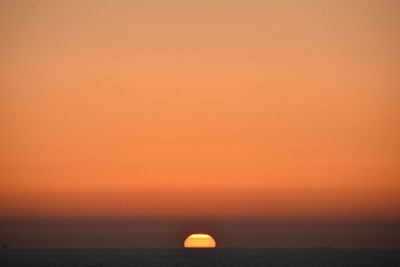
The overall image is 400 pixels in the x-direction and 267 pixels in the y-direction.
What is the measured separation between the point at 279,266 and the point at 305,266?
9.80 feet

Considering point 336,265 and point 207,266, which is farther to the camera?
point 336,265

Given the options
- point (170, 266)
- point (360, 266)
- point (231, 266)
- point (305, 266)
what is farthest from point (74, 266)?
point (360, 266)

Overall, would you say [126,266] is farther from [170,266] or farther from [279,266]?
[279,266]

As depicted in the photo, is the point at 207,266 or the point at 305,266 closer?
the point at 207,266

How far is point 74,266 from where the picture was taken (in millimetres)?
86938

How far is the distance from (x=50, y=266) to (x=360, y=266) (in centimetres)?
3141

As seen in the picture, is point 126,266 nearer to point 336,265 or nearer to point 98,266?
point 98,266

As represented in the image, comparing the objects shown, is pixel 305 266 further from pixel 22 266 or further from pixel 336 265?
pixel 22 266

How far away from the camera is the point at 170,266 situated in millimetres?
84250

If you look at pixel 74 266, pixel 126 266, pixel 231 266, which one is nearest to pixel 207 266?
pixel 231 266

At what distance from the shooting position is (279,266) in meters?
87.0

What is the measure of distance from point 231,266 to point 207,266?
3.30 metres

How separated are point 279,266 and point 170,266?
1138 centimetres

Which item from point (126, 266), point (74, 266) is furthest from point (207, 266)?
point (74, 266)
